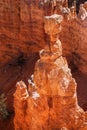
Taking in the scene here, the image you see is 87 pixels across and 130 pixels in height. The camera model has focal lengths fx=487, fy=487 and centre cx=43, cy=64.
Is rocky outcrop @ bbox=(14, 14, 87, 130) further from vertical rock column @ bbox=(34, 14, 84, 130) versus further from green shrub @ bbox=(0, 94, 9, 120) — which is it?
green shrub @ bbox=(0, 94, 9, 120)

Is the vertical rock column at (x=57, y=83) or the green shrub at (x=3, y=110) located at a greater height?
the vertical rock column at (x=57, y=83)

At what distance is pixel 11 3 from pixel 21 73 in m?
4.33

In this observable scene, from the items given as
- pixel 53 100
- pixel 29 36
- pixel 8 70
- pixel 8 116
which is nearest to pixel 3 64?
pixel 8 70

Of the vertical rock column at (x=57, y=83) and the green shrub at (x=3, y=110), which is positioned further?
the green shrub at (x=3, y=110)

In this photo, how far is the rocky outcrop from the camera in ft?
59.9

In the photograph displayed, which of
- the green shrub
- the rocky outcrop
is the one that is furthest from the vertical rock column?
the green shrub

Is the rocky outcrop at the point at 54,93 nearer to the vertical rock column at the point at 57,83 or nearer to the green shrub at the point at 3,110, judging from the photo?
the vertical rock column at the point at 57,83

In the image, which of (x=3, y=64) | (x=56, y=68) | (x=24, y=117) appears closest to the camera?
(x=56, y=68)

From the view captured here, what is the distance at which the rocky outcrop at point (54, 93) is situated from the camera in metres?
18.3

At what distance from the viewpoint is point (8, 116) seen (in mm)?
25719

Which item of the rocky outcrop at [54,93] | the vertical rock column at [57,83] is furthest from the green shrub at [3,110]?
the vertical rock column at [57,83]

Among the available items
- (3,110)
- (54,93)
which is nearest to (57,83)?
(54,93)

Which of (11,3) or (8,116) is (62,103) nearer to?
(8,116)

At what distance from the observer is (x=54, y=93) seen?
61.6 ft
